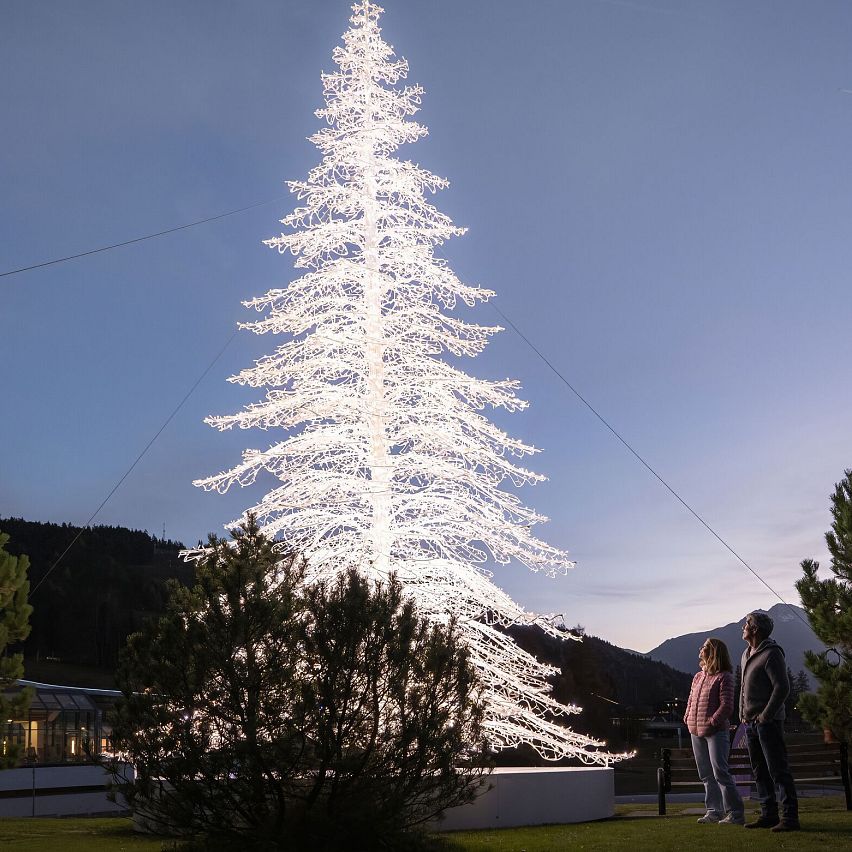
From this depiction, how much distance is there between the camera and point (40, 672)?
98312mm

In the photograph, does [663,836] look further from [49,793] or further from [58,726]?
[58,726]

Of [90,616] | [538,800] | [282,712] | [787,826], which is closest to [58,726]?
[538,800]

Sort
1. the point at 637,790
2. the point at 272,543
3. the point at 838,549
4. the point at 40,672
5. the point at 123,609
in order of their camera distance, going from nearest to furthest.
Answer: the point at 272,543, the point at 838,549, the point at 637,790, the point at 40,672, the point at 123,609

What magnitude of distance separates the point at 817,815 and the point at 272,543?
252 inches

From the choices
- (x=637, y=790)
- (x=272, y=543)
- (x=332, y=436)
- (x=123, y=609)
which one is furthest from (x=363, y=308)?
(x=123, y=609)

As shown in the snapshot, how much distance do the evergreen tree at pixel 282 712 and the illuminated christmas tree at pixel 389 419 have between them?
3.71 m

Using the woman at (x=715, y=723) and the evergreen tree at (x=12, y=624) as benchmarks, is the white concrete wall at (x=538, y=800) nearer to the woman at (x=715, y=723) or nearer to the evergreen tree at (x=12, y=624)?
the woman at (x=715, y=723)

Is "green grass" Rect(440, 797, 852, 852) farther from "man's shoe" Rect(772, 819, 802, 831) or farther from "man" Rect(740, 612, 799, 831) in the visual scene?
"man" Rect(740, 612, 799, 831)

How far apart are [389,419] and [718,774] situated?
19.6ft

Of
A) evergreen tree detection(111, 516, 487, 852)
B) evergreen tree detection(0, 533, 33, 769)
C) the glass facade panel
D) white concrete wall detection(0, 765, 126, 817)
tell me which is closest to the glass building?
the glass facade panel

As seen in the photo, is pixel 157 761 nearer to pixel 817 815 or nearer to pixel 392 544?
pixel 392 544

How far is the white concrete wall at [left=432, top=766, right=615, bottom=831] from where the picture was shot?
33.9ft

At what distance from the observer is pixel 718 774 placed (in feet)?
29.1

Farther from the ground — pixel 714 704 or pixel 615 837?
pixel 714 704
